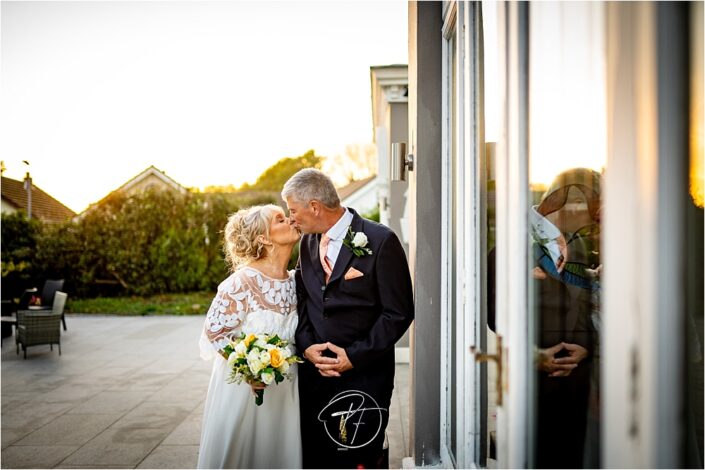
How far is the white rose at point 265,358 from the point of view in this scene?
2639 millimetres

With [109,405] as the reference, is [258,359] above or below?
above

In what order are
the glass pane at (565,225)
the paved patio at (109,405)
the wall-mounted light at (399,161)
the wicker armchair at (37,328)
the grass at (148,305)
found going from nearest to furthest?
1. the glass pane at (565,225)
2. the wall-mounted light at (399,161)
3. the paved patio at (109,405)
4. the wicker armchair at (37,328)
5. the grass at (148,305)

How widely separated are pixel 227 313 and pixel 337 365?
25.5 inches

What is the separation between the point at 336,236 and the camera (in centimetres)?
295

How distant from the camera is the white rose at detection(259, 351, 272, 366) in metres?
2.64

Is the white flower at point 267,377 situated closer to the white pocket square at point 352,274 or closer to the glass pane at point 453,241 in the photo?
the white pocket square at point 352,274

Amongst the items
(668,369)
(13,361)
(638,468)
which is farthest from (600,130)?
(13,361)

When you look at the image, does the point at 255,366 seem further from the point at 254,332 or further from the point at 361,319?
the point at 361,319

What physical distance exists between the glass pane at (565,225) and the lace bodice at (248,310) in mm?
1528

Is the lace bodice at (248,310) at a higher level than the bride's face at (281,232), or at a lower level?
lower

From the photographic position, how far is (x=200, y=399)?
231 inches

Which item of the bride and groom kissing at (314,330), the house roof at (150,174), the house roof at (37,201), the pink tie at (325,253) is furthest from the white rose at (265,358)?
the house roof at (37,201)

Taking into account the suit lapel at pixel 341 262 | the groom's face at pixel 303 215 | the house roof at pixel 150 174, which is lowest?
the suit lapel at pixel 341 262

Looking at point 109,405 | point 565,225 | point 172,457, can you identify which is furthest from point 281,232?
point 109,405
